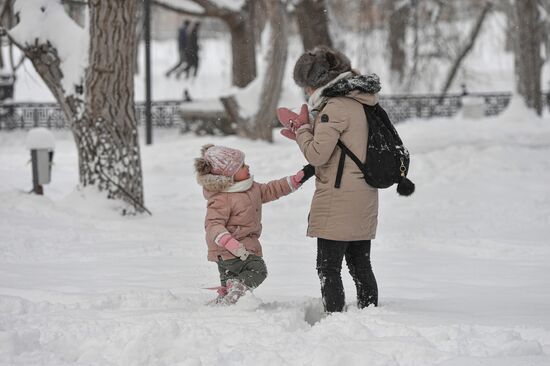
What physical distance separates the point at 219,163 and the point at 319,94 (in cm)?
72

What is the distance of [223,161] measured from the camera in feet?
17.0

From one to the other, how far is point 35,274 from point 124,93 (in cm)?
320

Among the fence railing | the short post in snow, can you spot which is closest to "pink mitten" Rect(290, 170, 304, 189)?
the short post in snow

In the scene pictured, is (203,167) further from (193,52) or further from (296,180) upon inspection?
(193,52)

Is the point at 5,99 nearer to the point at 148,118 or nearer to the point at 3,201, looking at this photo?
the point at 148,118

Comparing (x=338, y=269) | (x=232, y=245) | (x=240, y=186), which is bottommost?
(x=338, y=269)

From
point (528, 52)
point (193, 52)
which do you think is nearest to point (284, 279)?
point (528, 52)

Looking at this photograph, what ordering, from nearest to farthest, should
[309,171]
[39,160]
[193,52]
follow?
[309,171] → [39,160] → [193,52]

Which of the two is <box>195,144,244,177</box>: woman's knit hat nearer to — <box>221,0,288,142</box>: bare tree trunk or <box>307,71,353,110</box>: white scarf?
<box>307,71,353,110</box>: white scarf

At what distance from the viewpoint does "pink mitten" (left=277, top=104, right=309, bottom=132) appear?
4.94 meters

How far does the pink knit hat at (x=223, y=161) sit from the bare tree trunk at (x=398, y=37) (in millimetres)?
19010

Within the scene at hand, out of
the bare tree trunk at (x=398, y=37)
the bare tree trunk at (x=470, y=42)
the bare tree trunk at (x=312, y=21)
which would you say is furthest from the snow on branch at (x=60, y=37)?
the bare tree trunk at (x=470, y=42)

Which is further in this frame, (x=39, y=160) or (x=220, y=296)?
(x=39, y=160)

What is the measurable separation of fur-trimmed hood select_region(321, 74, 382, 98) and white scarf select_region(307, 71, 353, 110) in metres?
0.01
